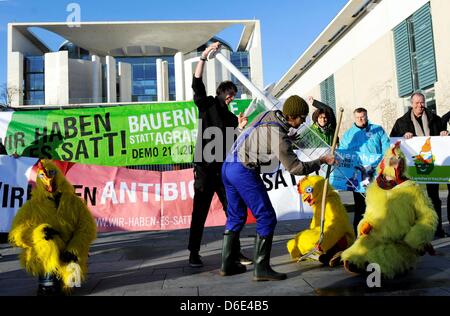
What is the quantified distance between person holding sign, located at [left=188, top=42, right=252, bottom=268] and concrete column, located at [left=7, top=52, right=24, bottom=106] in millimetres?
60565

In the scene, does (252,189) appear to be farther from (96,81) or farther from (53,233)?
(96,81)

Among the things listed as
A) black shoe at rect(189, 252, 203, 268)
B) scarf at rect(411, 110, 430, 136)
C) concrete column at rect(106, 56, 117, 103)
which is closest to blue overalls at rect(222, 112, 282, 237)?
black shoe at rect(189, 252, 203, 268)

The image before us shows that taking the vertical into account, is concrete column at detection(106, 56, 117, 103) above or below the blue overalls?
above

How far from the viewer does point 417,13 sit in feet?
82.2

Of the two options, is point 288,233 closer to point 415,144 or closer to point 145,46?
point 415,144

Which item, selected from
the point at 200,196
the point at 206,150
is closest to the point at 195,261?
the point at 200,196

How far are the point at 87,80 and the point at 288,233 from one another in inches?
2558

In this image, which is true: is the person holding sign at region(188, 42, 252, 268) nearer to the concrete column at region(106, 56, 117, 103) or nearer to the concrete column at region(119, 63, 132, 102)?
the concrete column at region(106, 56, 117, 103)

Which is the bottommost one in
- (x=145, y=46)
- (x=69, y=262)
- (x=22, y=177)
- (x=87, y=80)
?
(x=69, y=262)

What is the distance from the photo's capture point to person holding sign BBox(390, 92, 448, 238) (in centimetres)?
570

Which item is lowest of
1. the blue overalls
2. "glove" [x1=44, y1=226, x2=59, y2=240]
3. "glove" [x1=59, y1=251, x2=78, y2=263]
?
"glove" [x1=59, y1=251, x2=78, y2=263]

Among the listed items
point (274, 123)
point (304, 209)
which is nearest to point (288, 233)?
point (304, 209)

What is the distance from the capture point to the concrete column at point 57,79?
59938mm
